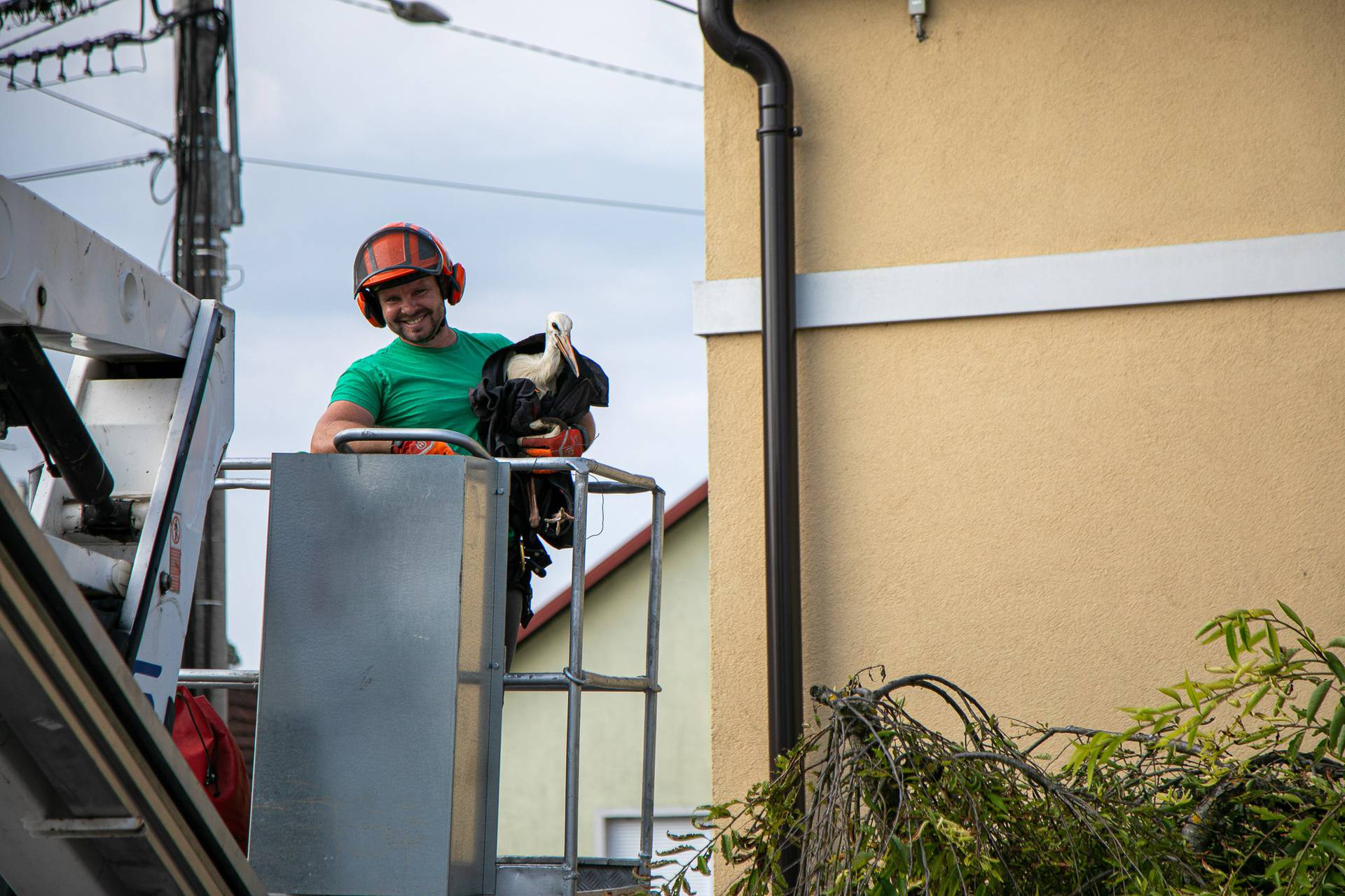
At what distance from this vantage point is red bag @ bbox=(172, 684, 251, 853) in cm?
432

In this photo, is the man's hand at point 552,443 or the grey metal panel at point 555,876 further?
the man's hand at point 552,443

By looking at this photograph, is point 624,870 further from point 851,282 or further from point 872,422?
point 851,282

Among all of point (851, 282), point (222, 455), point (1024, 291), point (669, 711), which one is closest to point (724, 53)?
point (851, 282)

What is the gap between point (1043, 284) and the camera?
4715 mm

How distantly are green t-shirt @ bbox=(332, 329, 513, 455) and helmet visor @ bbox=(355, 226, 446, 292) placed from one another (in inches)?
9.5

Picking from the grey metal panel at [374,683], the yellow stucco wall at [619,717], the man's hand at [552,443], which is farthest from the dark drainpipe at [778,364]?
the yellow stucco wall at [619,717]

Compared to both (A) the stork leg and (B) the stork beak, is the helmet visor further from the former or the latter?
(A) the stork leg

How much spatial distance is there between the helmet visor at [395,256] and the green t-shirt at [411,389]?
0.24 m

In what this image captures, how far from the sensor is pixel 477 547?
348 cm

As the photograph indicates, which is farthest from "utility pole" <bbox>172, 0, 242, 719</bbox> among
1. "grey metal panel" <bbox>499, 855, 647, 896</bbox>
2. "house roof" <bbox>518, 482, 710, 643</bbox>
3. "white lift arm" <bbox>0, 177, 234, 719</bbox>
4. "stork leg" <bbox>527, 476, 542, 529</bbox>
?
"white lift arm" <bbox>0, 177, 234, 719</bbox>

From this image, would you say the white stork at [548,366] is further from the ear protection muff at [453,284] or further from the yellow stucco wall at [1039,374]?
the yellow stucco wall at [1039,374]

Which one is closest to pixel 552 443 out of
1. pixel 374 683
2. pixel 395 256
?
pixel 395 256

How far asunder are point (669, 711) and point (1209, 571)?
42.0ft

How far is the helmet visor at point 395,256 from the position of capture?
164 inches
